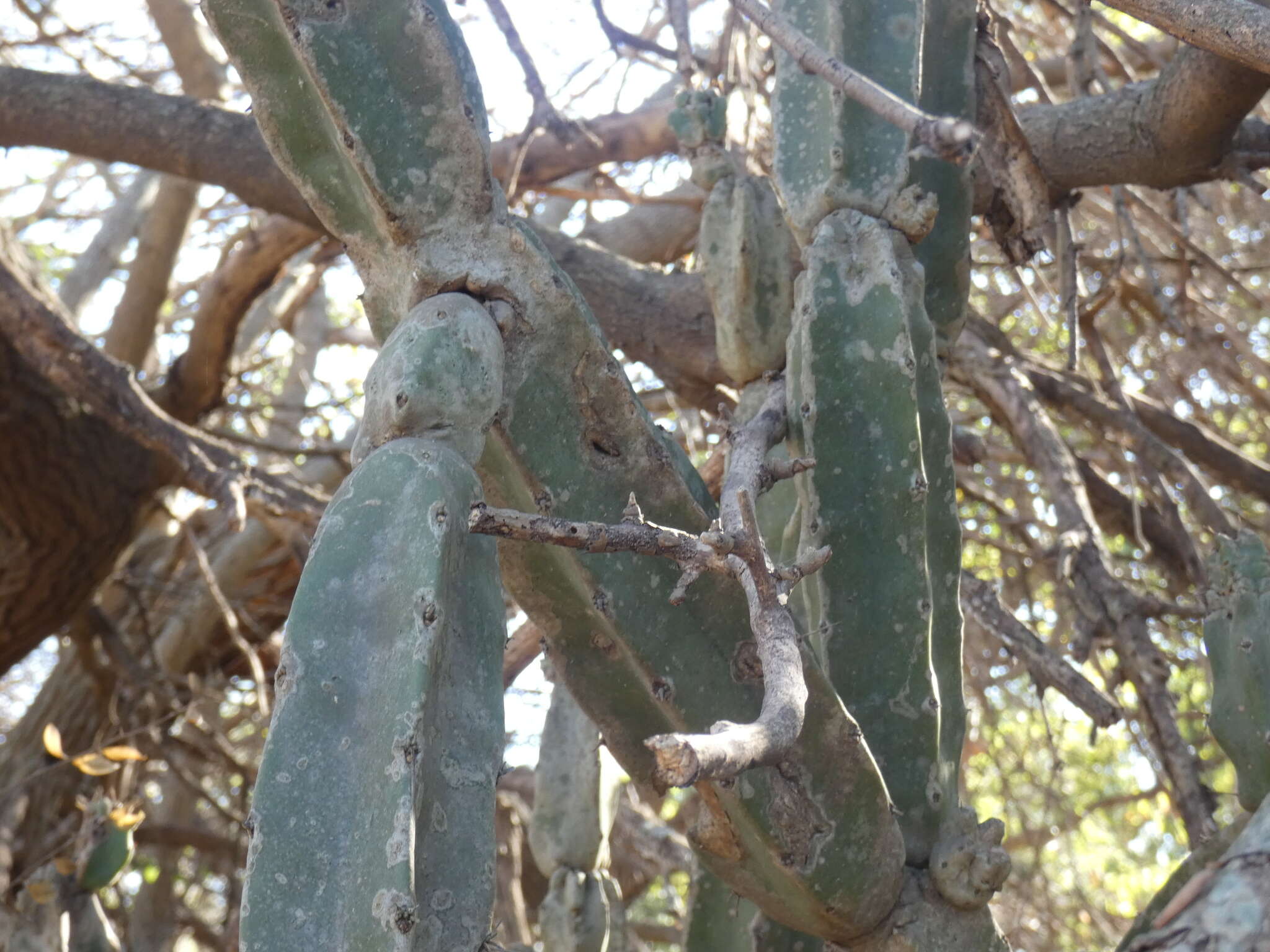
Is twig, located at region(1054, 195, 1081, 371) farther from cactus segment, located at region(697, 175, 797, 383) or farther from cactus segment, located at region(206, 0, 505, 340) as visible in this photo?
cactus segment, located at region(206, 0, 505, 340)

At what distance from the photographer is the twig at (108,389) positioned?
3088mm

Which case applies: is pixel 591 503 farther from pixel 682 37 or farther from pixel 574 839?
pixel 682 37

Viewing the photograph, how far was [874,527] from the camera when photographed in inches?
72.0

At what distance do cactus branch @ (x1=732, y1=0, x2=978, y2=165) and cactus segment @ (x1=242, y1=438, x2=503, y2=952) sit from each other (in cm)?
49

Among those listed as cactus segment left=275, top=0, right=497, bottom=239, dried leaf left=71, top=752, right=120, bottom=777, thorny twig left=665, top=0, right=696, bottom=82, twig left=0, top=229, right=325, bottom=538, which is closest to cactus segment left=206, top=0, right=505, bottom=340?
cactus segment left=275, top=0, right=497, bottom=239

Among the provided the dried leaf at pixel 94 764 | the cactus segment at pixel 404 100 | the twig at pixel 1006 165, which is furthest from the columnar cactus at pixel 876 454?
the dried leaf at pixel 94 764

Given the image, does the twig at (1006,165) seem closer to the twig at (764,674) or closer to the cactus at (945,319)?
the cactus at (945,319)

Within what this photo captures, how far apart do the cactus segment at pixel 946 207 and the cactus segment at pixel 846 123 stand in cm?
14

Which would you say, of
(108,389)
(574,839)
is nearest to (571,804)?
(574,839)

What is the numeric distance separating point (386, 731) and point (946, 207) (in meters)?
1.40

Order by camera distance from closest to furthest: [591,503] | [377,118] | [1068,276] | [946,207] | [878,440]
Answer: [377,118] < [591,503] < [878,440] < [946,207] < [1068,276]

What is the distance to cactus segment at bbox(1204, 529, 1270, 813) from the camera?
1.74 meters

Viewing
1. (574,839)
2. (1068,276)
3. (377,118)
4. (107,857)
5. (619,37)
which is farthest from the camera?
(619,37)

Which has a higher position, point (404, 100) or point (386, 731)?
point (404, 100)
